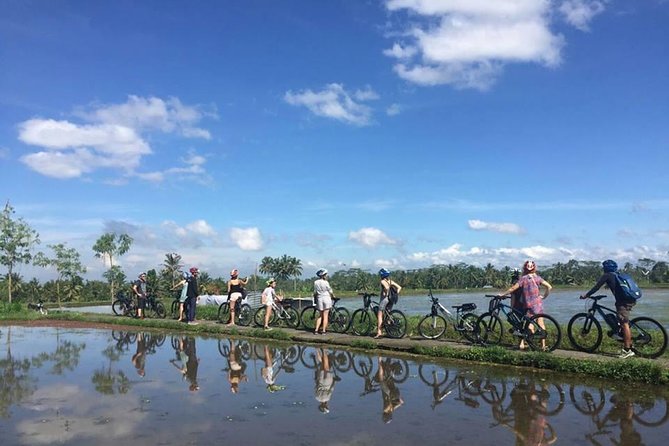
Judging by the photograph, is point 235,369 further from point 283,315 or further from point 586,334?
point 586,334

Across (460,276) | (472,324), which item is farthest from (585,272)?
(472,324)

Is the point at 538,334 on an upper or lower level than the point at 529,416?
upper

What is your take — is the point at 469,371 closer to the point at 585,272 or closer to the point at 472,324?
the point at 472,324

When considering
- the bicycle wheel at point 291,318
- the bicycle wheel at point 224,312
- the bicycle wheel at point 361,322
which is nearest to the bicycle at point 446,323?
the bicycle wheel at point 361,322

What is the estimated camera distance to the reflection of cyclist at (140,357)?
10.0 m

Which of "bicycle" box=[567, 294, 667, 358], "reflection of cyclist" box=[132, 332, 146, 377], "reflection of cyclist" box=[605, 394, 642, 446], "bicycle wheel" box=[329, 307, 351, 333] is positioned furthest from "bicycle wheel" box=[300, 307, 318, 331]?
"reflection of cyclist" box=[605, 394, 642, 446]

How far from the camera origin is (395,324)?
13125 mm

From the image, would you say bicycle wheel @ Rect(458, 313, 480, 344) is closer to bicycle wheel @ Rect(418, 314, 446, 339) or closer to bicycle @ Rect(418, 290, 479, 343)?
bicycle @ Rect(418, 290, 479, 343)

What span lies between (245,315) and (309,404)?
10.9m

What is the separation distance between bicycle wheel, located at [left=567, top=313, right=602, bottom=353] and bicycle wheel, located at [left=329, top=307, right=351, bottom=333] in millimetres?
6101

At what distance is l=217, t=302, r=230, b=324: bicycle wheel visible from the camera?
60.6ft

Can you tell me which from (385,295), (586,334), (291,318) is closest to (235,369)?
(385,295)

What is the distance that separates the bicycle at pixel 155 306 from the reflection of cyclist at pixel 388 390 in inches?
523

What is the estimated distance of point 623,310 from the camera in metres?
9.55
